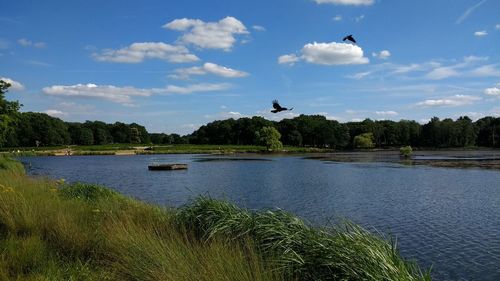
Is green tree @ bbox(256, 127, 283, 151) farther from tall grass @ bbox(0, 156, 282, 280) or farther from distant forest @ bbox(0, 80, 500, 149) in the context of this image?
tall grass @ bbox(0, 156, 282, 280)

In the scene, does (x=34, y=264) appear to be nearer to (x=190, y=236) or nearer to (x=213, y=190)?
Answer: (x=190, y=236)

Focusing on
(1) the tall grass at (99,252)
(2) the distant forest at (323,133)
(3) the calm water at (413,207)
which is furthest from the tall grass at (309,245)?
(2) the distant forest at (323,133)

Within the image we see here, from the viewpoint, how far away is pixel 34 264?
24.6ft

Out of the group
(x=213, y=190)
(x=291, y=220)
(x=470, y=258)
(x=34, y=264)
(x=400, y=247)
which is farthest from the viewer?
(x=213, y=190)

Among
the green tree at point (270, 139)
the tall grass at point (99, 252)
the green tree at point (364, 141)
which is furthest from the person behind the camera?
the green tree at point (364, 141)

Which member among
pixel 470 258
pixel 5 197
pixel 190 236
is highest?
pixel 5 197

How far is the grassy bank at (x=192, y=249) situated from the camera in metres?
6.76

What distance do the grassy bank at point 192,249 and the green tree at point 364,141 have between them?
579 feet

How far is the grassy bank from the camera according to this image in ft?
22.2

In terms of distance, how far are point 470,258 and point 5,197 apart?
1509 cm

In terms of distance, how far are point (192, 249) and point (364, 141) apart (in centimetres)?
18006

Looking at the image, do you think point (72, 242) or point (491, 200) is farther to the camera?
point (491, 200)

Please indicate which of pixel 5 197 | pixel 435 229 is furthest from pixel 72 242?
pixel 435 229

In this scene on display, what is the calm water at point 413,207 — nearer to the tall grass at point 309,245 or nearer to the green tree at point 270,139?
the tall grass at point 309,245
